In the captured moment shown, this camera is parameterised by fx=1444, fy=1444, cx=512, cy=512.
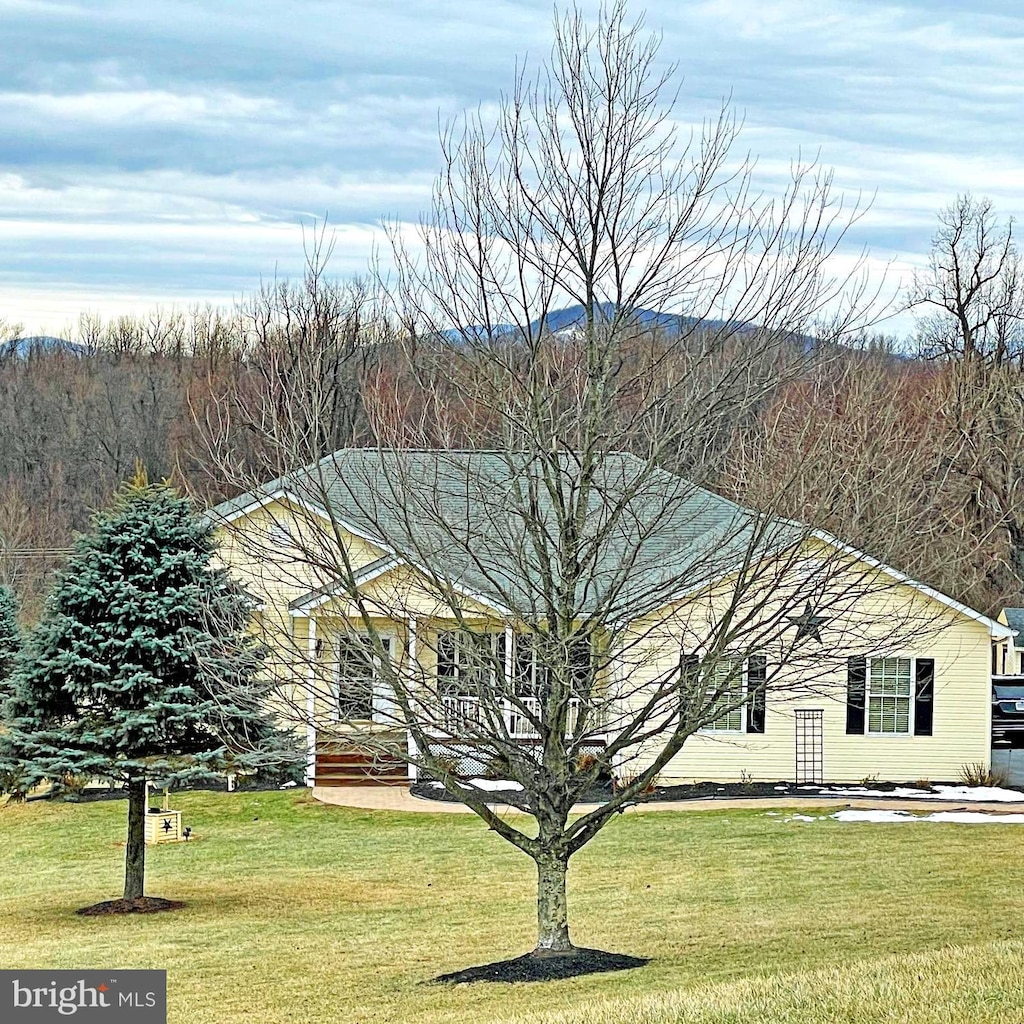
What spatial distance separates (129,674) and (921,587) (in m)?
8.22

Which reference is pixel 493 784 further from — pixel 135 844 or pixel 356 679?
pixel 356 679

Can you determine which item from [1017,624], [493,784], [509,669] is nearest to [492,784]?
[493,784]

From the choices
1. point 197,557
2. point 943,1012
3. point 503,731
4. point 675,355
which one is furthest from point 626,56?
point 197,557

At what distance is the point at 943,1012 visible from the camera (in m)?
7.35

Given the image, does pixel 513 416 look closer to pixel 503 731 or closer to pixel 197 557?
pixel 503 731

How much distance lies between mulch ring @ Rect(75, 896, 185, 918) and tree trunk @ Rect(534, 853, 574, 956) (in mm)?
5945

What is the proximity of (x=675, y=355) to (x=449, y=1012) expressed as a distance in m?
4.90

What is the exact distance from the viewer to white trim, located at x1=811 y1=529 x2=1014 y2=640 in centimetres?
1049

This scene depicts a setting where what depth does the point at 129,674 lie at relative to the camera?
15.4m

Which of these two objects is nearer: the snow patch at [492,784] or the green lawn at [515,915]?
the green lawn at [515,915]

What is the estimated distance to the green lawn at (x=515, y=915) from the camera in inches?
342

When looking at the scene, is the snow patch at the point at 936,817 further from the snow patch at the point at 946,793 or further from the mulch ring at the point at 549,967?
the mulch ring at the point at 549,967

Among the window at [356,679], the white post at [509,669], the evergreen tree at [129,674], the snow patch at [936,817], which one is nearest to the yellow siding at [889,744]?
the snow patch at [936,817]

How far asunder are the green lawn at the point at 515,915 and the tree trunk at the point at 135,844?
0.66 m
